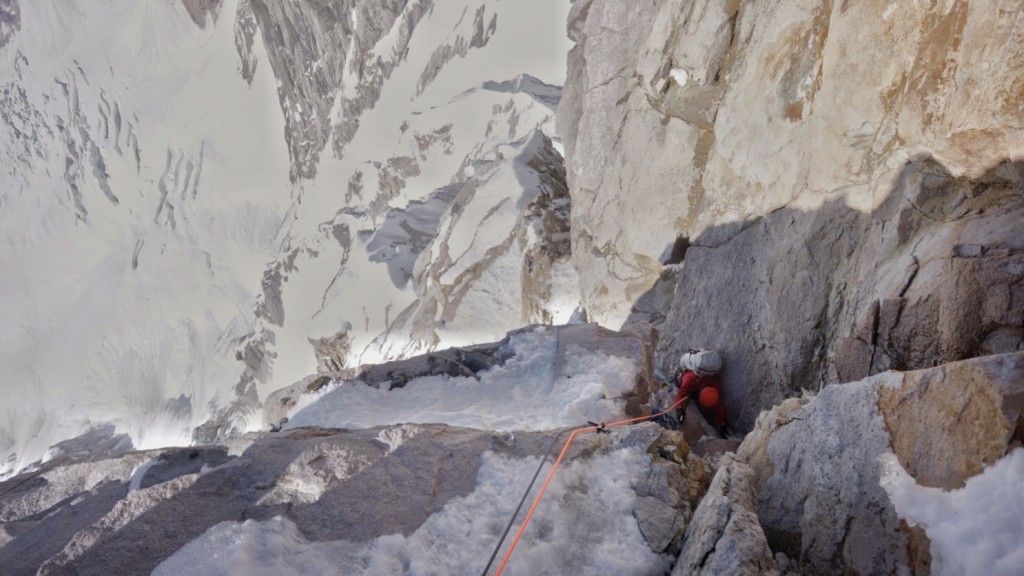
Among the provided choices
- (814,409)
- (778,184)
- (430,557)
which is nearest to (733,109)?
(778,184)

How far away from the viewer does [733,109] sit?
7477 mm

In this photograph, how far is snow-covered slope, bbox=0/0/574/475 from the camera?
854 inches

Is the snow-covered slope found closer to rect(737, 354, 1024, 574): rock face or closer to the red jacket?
the red jacket

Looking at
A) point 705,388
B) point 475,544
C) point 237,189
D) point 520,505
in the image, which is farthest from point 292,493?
point 237,189

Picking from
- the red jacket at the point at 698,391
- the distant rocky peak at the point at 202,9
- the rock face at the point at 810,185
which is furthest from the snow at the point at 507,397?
the distant rocky peak at the point at 202,9

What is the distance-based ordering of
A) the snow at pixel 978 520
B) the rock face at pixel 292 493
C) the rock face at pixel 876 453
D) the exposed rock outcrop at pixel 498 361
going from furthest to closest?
the exposed rock outcrop at pixel 498 361
the rock face at pixel 292 493
the rock face at pixel 876 453
the snow at pixel 978 520

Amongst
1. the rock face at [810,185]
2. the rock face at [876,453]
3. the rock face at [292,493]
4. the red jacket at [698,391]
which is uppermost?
the rock face at [810,185]

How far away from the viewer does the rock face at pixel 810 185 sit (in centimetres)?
403

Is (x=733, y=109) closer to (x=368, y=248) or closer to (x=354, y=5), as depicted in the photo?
(x=368, y=248)

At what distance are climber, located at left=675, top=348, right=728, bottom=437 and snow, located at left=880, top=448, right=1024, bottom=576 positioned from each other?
3936 mm

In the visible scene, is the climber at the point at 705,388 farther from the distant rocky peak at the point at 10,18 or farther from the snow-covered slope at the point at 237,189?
the distant rocky peak at the point at 10,18

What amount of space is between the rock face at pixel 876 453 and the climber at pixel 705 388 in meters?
2.90

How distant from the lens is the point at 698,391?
672 centimetres

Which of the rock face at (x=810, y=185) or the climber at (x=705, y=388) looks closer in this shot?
the rock face at (x=810, y=185)
